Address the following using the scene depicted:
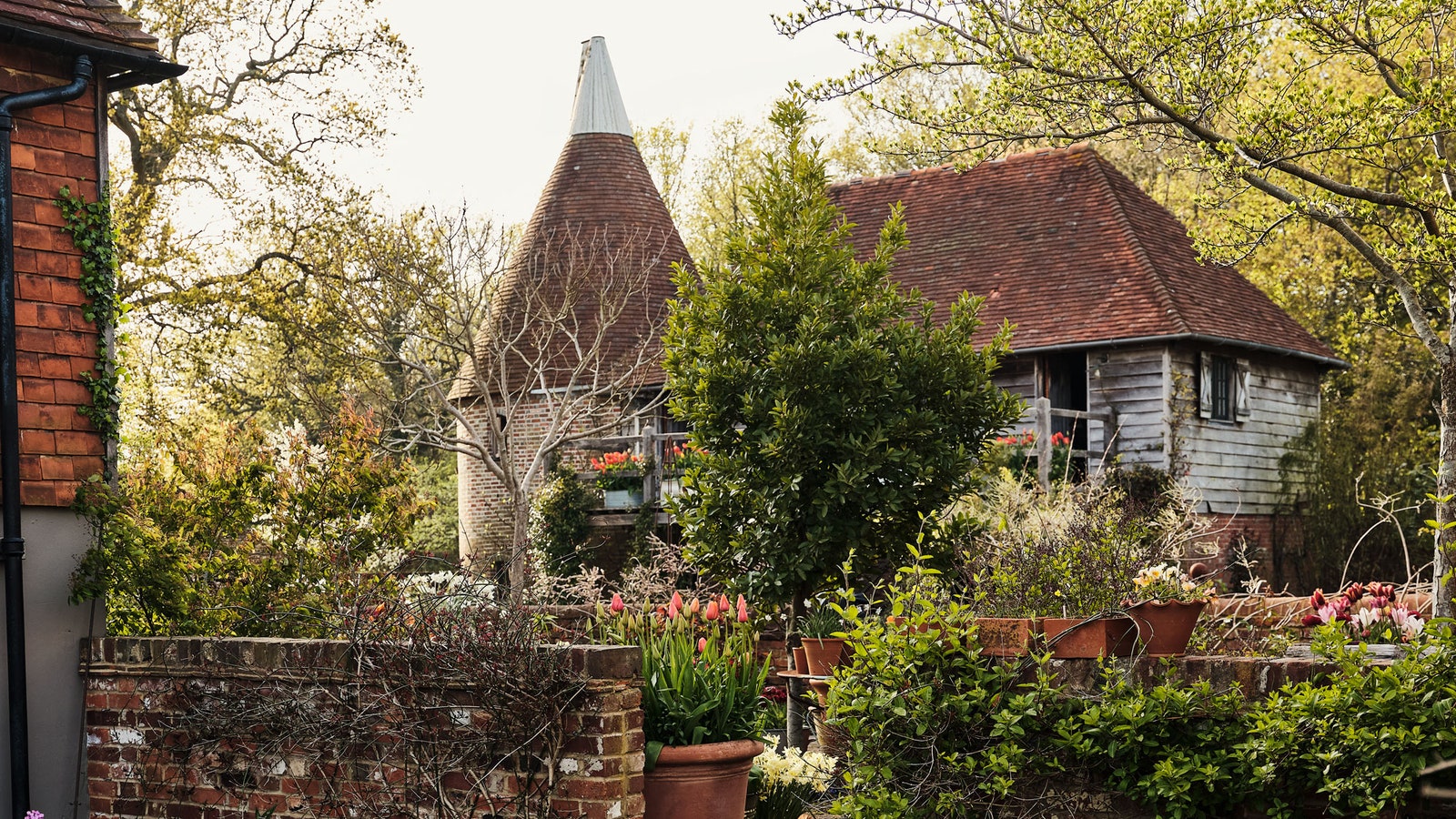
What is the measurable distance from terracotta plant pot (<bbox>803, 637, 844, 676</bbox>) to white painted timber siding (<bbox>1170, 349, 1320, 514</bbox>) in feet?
41.2

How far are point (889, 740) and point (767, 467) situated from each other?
285 cm

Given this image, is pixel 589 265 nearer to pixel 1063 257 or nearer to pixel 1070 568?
pixel 1063 257

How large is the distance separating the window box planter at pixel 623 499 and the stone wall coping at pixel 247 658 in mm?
14035

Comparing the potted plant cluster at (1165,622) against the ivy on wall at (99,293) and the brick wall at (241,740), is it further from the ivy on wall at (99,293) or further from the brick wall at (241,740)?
the ivy on wall at (99,293)

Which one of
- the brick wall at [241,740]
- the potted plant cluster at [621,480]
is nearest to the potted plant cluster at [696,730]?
the brick wall at [241,740]

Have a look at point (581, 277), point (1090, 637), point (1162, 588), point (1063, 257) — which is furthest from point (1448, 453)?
point (581, 277)

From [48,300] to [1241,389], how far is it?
17432 mm

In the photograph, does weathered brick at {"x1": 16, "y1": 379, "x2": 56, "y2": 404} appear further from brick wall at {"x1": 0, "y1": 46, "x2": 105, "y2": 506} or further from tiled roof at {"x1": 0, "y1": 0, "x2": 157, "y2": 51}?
tiled roof at {"x1": 0, "y1": 0, "x2": 157, "y2": 51}

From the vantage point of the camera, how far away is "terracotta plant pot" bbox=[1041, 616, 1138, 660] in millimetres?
5695

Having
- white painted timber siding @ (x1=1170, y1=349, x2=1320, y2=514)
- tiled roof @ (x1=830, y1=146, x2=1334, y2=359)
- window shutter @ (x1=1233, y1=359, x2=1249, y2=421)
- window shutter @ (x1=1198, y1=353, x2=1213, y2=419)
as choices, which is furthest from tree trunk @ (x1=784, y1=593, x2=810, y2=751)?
window shutter @ (x1=1233, y1=359, x2=1249, y2=421)

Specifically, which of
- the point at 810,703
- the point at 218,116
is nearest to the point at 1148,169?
the point at 218,116

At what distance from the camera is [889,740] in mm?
5906

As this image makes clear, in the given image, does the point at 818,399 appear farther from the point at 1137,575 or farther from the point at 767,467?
the point at 1137,575

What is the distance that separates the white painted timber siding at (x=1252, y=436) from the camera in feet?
60.9
